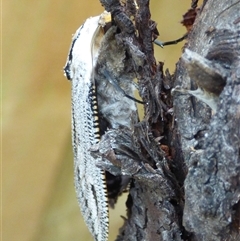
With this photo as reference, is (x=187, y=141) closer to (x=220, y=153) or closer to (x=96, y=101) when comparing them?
(x=220, y=153)

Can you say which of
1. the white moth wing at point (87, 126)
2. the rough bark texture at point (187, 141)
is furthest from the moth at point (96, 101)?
the rough bark texture at point (187, 141)

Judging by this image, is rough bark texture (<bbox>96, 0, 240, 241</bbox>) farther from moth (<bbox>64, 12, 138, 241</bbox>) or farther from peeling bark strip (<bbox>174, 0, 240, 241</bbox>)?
moth (<bbox>64, 12, 138, 241</bbox>)

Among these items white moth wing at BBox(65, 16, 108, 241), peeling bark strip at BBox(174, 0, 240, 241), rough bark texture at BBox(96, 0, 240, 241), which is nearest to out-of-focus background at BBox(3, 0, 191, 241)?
white moth wing at BBox(65, 16, 108, 241)

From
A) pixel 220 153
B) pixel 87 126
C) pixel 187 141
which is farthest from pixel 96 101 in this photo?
pixel 220 153

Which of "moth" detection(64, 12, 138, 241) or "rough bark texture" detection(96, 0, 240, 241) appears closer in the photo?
"rough bark texture" detection(96, 0, 240, 241)

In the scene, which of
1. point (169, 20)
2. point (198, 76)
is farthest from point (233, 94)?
point (169, 20)

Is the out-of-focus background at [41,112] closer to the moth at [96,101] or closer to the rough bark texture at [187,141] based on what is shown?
the moth at [96,101]
